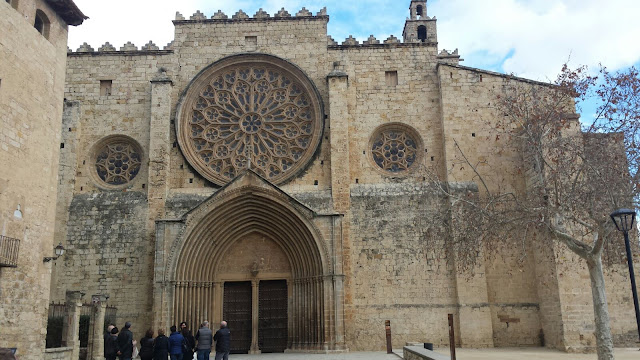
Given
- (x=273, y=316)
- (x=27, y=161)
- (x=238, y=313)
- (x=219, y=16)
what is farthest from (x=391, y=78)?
(x=27, y=161)

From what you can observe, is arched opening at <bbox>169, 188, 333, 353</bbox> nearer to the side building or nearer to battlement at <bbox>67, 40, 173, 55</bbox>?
the side building

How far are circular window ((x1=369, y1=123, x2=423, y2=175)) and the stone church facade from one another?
4cm

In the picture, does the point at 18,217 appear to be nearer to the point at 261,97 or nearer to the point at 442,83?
the point at 261,97

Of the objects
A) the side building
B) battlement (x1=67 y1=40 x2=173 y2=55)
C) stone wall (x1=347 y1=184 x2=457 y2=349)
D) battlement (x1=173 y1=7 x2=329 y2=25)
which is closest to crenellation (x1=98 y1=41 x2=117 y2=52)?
battlement (x1=67 y1=40 x2=173 y2=55)

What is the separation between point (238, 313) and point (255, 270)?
3.95 ft

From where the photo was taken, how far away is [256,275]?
15516 mm

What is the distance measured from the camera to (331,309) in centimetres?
1412

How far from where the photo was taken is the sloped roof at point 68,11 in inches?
505

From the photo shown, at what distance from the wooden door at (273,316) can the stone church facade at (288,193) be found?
1.5 inches

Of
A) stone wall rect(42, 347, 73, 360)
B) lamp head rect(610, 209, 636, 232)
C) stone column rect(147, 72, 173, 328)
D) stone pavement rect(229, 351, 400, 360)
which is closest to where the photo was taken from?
lamp head rect(610, 209, 636, 232)

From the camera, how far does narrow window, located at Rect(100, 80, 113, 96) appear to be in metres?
16.8

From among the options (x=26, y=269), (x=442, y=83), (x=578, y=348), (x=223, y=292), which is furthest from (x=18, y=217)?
(x=578, y=348)

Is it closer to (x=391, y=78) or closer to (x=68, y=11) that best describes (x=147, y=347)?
(x=68, y=11)

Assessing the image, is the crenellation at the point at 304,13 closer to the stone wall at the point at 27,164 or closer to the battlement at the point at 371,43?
the battlement at the point at 371,43
